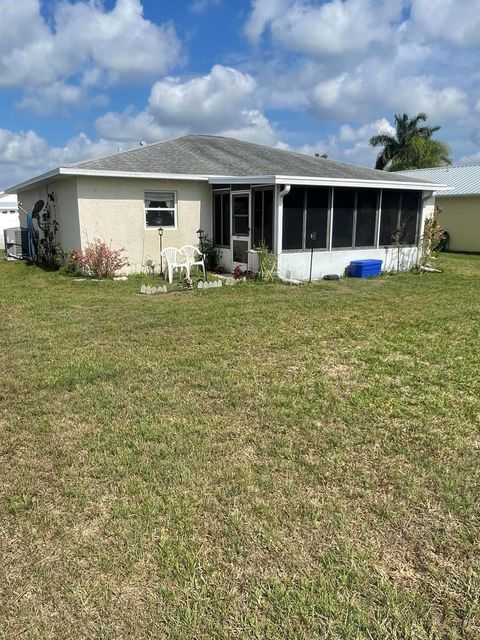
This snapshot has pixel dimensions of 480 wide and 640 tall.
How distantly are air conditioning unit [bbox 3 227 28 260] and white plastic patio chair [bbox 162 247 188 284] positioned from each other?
7241mm

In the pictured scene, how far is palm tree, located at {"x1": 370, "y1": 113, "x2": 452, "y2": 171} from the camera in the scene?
32469 millimetres

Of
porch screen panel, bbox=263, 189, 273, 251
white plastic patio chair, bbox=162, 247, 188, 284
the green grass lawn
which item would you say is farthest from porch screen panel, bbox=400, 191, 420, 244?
the green grass lawn

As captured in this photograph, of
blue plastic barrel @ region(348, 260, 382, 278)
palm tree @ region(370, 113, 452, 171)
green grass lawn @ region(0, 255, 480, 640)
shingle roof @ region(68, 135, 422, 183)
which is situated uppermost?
palm tree @ region(370, 113, 452, 171)

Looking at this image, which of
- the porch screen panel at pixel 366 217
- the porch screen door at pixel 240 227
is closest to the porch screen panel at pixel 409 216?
the porch screen panel at pixel 366 217

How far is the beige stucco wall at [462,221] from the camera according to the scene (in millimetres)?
20672

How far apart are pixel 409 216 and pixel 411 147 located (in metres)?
22.3

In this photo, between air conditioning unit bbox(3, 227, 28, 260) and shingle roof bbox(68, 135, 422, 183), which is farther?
air conditioning unit bbox(3, 227, 28, 260)

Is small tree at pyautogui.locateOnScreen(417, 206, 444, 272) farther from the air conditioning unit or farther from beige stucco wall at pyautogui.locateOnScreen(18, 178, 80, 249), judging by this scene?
the air conditioning unit

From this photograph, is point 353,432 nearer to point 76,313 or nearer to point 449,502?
point 449,502

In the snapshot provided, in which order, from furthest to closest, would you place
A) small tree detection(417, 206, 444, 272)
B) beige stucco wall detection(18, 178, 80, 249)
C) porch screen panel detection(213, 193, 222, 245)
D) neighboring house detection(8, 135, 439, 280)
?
small tree detection(417, 206, 444, 272) < porch screen panel detection(213, 193, 222, 245) < beige stucco wall detection(18, 178, 80, 249) < neighboring house detection(8, 135, 439, 280)

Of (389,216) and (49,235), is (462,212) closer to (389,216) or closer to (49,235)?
(389,216)

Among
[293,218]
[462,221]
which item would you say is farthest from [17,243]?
[462,221]

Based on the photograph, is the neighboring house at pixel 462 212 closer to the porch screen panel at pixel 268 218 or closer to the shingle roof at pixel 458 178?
the shingle roof at pixel 458 178

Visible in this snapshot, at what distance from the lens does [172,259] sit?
1240 cm
